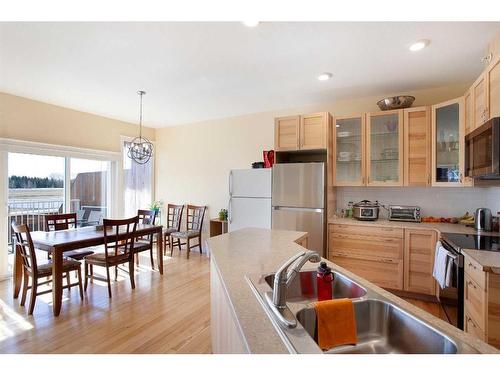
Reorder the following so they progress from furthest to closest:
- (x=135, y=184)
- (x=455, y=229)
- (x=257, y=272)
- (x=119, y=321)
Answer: (x=135, y=184) → (x=455, y=229) → (x=119, y=321) → (x=257, y=272)

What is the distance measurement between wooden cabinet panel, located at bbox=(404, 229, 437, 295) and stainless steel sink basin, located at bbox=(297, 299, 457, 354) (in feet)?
7.48

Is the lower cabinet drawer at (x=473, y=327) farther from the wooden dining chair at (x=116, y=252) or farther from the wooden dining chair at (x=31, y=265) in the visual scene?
the wooden dining chair at (x=31, y=265)

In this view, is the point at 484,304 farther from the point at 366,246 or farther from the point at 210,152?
the point at 210,152

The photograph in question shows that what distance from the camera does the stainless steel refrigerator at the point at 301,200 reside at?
3.47m

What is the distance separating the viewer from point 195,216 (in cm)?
530

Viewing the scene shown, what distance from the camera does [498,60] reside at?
1.98 m

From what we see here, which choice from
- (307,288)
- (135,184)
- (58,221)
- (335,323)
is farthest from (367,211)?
(135,184)

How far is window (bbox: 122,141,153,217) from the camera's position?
5.34 metres

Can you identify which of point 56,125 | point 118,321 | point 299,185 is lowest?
point 118,321

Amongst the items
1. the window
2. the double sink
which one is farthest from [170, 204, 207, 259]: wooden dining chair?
the double sink

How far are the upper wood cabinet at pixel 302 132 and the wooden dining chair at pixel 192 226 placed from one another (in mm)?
2040

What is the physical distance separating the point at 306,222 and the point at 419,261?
1324mm

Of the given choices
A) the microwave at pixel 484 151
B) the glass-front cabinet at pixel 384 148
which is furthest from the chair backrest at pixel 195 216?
the microwave at pixel 484 151
